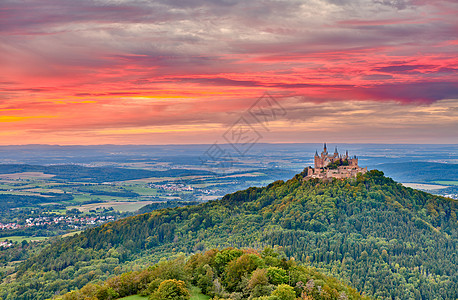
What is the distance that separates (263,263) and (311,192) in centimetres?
6792

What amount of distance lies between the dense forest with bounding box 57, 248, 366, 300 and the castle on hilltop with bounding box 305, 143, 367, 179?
226 ft

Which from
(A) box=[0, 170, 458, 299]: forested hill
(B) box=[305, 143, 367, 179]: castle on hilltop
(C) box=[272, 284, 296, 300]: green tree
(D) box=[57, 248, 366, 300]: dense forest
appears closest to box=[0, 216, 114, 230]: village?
(A) box=[0, 170, 458, 299]: forested hill

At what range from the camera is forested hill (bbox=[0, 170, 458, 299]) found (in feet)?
282

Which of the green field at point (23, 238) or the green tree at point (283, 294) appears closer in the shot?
the green tree at point (283, 294)

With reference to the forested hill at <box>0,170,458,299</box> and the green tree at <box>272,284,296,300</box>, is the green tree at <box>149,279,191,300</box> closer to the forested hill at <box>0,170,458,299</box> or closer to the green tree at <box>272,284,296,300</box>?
the green tree at <box>272,284,296,300</box>

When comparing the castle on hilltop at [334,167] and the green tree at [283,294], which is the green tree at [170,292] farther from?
the castle on hilltop at [334,167]

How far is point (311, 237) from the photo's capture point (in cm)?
10144

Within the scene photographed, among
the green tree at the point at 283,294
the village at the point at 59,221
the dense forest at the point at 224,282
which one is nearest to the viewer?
the green tree at the point at 283,294

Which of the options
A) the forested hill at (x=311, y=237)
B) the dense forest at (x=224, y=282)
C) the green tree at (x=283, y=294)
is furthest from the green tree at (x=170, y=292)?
the forested hill at (x=311, y=237)

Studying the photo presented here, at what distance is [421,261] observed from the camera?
298ft

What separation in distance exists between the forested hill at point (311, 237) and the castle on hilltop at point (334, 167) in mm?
2910

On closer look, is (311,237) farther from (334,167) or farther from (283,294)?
(283,294)

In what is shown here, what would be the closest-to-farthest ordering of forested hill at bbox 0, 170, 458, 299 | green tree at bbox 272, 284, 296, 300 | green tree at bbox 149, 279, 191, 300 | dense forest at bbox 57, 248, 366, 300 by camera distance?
green tree at bbox 272, 284, 296, 300, green tree at bbox 149, 279, 191, 300, dense forest at bbox 57, 248, 366, 300, forested hill at bbox 0, 170, 458, 299

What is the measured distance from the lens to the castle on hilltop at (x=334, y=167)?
12406 centimetres
